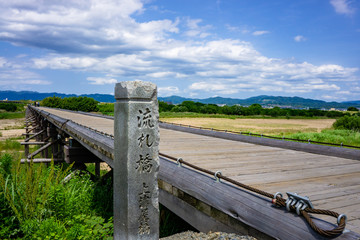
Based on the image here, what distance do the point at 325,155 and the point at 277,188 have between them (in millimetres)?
3065

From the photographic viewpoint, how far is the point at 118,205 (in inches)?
131

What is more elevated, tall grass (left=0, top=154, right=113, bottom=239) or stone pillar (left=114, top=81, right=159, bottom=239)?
stone pillar (left=114, top=81, right=159, bottom=239)

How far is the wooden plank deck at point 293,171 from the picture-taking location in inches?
121

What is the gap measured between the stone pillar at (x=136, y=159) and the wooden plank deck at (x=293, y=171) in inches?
50.9

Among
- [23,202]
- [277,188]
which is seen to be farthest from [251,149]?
[23,202]

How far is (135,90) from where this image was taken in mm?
3045

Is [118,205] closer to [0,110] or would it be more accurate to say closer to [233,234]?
[233,234]

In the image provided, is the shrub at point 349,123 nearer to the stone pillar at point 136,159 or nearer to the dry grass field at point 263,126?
the dry grass field at point 263,126

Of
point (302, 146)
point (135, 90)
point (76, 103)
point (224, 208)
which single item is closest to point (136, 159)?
point (135, 90)

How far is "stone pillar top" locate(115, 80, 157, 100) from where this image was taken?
3.03 m

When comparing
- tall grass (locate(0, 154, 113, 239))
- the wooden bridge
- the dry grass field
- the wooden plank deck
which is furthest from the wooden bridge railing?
the dry grass field

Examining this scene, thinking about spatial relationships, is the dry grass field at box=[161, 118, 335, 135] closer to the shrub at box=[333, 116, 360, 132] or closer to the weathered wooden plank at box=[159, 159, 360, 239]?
the shrub at box=[333, 116, 360, 132]

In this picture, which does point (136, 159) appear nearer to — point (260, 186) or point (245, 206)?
point (245, 206)

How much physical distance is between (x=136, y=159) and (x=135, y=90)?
766mm
